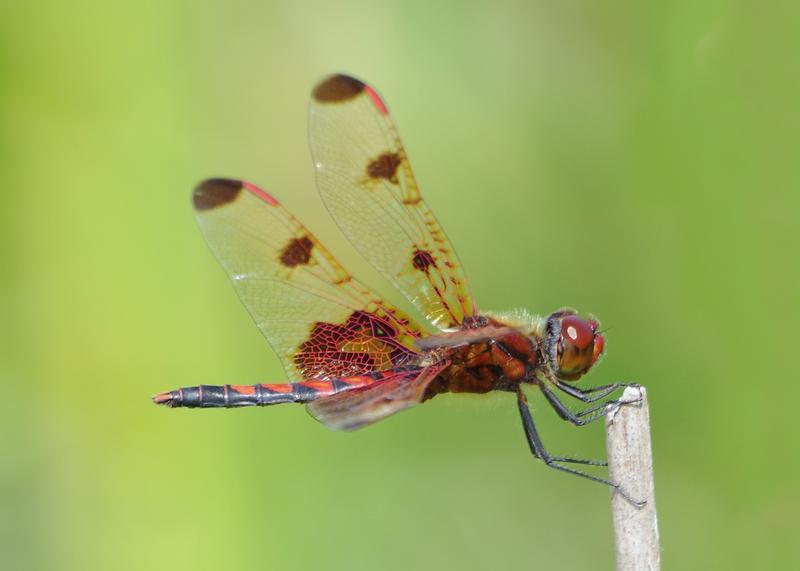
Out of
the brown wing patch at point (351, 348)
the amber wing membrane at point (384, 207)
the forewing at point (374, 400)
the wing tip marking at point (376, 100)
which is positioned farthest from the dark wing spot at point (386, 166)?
the forewing at point (374, 400)

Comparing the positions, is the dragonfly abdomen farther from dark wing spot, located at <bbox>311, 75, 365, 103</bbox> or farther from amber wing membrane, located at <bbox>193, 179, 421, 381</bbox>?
dark wing spot, located at <bbox>311, 75, 365, 103</bbox>

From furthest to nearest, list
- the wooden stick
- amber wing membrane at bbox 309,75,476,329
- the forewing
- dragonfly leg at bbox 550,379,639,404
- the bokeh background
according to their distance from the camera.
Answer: the bokeh background
amber wing membrane at bbox 309,75,476,329
dragonfly leg at bbox 550,379,639,404
the forewing
the wooden stick

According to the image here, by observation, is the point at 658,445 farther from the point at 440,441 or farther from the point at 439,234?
the point at 439,234

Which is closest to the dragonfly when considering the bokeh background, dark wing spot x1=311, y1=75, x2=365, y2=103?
dark wing spot x1=311, y1=75, x2=365, y2=103

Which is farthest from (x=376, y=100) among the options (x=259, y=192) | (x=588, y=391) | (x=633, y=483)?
(x=633, y=483)

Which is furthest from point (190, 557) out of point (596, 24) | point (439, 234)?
point (596, 24)

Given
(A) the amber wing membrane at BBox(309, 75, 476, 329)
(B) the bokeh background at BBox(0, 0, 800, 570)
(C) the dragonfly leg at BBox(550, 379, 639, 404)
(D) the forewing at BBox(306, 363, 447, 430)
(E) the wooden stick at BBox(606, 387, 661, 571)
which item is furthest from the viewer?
(B) the bokeh background at BBox(0, 0, 800, 570)

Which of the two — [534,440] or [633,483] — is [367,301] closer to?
[534,440]
